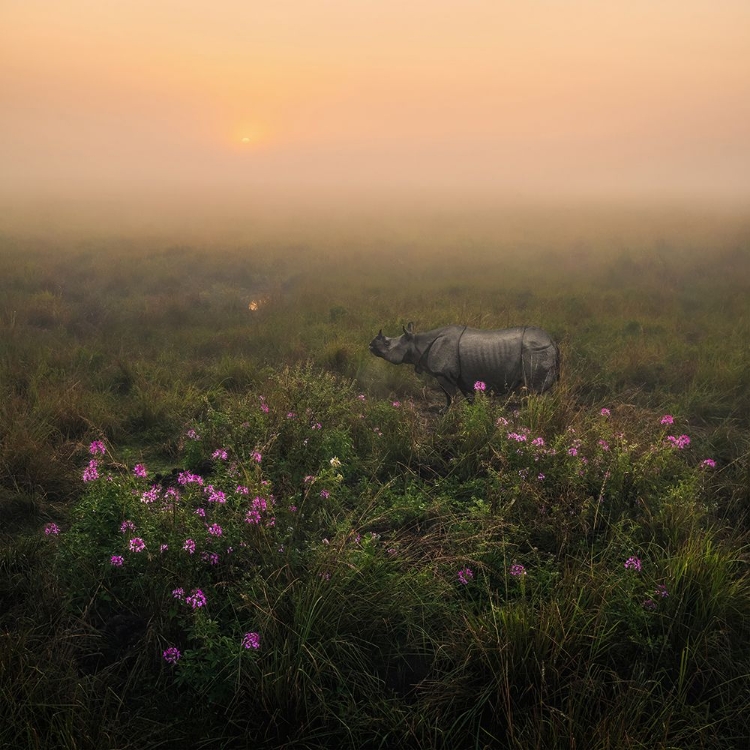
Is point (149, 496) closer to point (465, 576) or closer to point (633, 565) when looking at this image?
point (465, 576)

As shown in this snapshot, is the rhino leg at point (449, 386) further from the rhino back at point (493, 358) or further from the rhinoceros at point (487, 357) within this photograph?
the rhino back at point (493, 358)

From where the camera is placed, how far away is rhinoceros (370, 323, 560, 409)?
582 centimetres

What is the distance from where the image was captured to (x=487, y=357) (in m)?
5.94

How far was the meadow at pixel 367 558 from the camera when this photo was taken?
2326 mm

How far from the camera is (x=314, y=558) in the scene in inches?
116

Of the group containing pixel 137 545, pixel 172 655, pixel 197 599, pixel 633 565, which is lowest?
pixel 172 655

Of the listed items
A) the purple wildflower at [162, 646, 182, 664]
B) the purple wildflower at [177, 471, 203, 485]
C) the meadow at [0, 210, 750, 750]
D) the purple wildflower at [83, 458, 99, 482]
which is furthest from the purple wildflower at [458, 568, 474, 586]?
the purple wildflower at [83, 458, 99, 482]

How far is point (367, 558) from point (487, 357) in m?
3.55

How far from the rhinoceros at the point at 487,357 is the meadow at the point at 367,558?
0.34 meters

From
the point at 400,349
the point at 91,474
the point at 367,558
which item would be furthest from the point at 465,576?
the point at 400,349

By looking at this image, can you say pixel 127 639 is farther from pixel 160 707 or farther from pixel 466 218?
pixel 466 218

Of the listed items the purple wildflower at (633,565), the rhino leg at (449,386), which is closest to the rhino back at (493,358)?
the rhino leg at (449,386)

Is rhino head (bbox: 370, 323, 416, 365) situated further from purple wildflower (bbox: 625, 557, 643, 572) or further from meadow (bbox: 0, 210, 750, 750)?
purple wildflower (bbox: 625, 557, 643, 572)

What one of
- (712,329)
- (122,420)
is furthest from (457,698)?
(712,329)
